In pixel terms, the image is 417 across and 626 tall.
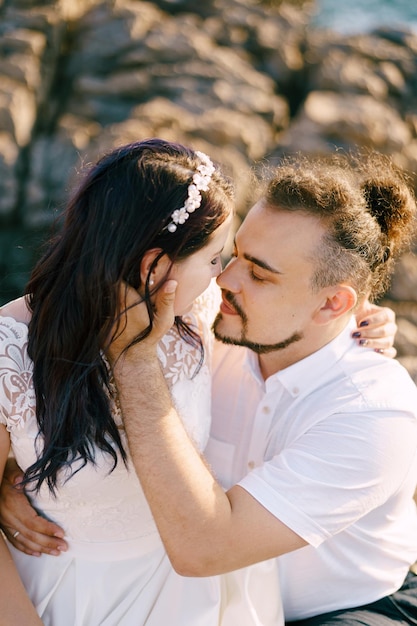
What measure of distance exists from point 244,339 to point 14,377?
91cm

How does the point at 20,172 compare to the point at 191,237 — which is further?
the point at 20,172

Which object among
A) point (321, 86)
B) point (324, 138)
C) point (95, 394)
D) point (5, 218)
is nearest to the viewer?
point (95, 394)

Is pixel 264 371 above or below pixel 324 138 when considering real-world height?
above

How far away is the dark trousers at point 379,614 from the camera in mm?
2574

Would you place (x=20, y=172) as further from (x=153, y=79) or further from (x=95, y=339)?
(x=95, y=339)

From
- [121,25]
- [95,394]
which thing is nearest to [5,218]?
[121,25]

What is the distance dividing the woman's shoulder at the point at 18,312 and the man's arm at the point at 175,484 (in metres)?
0.30

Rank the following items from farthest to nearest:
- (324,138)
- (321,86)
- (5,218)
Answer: (321,86)
(324,138)
(5,218)

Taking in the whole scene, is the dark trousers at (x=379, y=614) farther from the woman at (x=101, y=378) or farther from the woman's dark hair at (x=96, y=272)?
the woman's dark hair at (x=96, y=272)

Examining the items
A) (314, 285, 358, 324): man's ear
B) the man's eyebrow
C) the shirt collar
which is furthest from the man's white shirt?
the man's eyebrow

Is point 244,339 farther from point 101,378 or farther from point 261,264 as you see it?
point 101,378

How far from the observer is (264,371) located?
2861 mm

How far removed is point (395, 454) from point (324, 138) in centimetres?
377

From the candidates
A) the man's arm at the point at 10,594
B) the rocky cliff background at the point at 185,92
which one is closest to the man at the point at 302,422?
the man's arm at the point at 10,594
